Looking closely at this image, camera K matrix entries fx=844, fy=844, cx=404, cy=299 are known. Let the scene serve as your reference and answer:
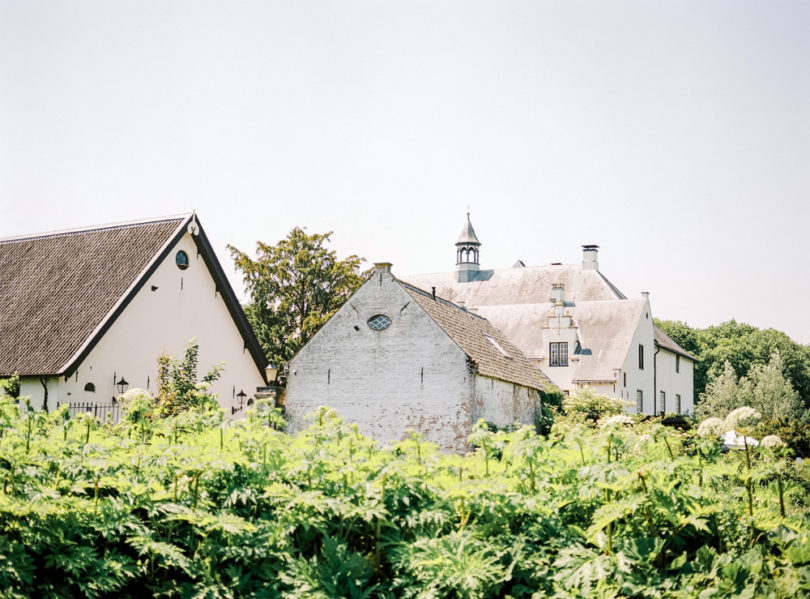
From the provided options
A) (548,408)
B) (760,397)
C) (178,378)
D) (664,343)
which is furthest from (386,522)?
(760,397)

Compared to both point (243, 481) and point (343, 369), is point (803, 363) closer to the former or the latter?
point (343, 369)

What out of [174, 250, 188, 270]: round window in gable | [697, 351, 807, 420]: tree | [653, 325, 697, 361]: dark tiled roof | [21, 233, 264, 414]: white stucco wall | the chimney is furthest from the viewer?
the chimney

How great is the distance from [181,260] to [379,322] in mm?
7265

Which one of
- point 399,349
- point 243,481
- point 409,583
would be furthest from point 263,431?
point 399,349

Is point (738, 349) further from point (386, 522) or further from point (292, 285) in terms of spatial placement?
A: point (386, 522)

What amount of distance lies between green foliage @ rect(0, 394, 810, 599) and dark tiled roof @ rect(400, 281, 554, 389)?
64.3 feet

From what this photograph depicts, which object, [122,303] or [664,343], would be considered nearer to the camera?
[122,303]

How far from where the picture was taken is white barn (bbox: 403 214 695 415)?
43938 millimetres

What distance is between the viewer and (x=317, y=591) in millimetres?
5410

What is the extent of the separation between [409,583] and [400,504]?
619 mm

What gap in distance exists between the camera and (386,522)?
5625 millimetres

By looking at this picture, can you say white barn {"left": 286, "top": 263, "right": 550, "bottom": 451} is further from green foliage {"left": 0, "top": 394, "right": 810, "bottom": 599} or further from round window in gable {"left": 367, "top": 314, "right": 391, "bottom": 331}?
green foliage {"left": 0, "top": 394, "right": 810, "bottom": 599}

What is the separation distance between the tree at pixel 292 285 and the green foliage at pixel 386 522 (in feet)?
119

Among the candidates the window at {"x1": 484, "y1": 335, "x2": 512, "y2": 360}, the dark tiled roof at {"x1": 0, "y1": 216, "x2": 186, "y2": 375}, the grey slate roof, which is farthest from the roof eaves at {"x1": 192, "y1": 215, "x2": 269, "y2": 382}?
the grey slate roof
